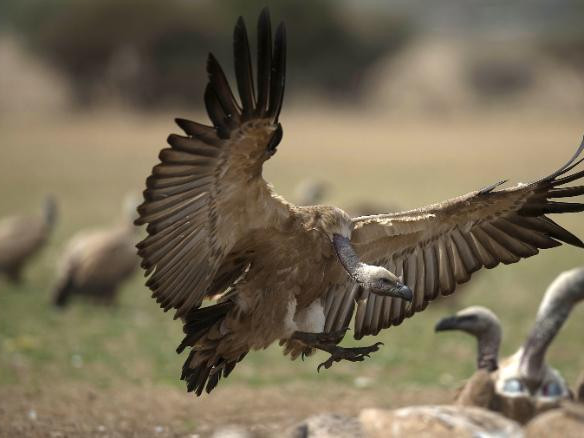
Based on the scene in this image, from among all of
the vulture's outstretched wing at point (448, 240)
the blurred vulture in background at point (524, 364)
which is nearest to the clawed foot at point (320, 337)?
the vulture's outstretched wing at point (448, 240)

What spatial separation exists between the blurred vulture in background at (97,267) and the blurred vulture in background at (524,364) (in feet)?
17.0

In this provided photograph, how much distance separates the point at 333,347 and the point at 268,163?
2134 centimetres

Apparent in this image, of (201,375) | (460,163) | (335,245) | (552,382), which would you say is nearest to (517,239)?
(552,382)

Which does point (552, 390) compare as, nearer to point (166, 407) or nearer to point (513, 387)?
point (513, 387)

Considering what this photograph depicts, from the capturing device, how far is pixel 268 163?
26891 mm

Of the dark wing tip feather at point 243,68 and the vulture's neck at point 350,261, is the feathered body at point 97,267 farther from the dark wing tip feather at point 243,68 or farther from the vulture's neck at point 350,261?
the dark wing tip feather at point 243,68

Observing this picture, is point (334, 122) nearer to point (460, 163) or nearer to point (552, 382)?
point (460, 163)

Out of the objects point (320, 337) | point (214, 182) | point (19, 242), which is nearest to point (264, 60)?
point (214, 182)

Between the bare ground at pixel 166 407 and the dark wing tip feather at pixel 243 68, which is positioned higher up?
the dark wing tip feather at pixel 243 68

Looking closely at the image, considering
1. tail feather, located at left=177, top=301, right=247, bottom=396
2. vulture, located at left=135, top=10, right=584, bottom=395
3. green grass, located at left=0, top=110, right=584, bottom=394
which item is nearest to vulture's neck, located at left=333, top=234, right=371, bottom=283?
vulture, located at left=135, top=10, right=584, bottom=395

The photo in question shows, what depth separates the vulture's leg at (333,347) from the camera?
562 centimetres

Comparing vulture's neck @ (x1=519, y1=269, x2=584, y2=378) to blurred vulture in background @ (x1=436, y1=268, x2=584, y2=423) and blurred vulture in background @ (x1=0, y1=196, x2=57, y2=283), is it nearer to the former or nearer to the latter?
blurred vulture in background @ (x1=436, y1=268, x2=584, y2=423)

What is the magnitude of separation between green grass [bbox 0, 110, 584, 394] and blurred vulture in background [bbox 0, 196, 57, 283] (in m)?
0.24

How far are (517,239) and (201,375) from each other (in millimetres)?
2201
